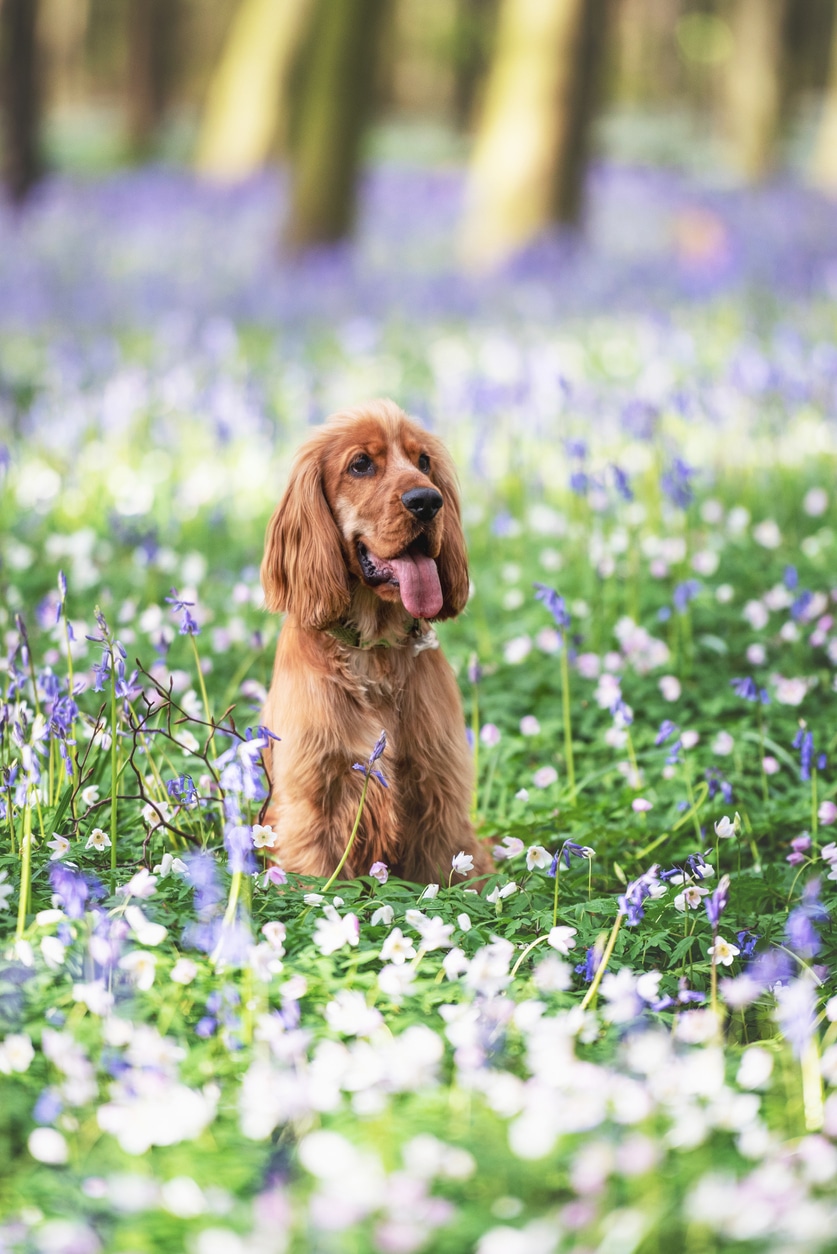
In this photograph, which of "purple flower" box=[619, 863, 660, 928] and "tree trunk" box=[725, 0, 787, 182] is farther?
"tree trunk" box=[725, 0, 787, 182]

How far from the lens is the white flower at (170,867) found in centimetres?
317

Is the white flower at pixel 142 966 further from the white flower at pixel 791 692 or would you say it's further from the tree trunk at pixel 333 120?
the tree trunk at pixel 333 120

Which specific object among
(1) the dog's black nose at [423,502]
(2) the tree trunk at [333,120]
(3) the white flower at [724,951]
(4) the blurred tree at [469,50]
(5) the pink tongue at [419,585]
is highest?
(4) the blurred tree at [469,50]

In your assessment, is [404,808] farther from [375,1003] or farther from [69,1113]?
[69,1113]

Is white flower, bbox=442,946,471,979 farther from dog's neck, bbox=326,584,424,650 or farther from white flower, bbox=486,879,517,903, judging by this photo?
dog's neck, bbox=326,584,424,650

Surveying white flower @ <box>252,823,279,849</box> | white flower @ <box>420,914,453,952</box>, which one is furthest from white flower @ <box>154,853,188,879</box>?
white flower @ <box>420,914,453,952</box>

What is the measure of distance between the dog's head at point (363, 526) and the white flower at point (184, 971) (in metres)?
1.09

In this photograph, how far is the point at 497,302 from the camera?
11.6 meters

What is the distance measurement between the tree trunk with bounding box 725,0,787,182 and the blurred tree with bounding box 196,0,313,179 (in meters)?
7.18

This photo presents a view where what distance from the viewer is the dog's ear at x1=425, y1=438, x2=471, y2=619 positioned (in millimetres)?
3734

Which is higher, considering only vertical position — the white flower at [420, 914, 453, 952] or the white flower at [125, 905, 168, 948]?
the white flower at [125, 905, 168, 948]

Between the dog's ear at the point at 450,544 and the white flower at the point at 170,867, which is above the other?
the dog's ear at the point at 450,544

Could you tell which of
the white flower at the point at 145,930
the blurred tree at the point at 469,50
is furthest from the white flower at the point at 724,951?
the blurred tree at the point at 469,50

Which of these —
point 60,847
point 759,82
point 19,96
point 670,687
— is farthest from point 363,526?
point 759,82
